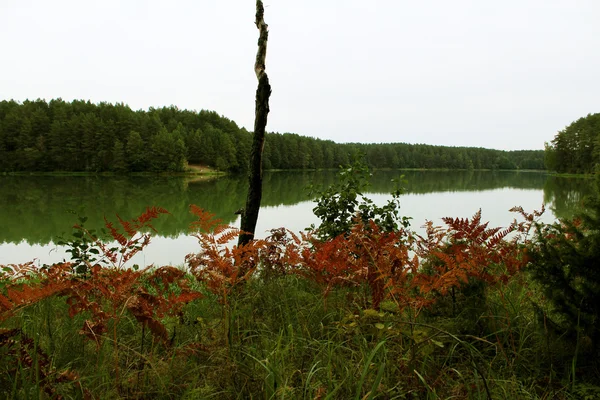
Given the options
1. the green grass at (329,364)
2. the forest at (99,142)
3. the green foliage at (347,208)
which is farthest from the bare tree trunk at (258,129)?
the forest at (99,142)

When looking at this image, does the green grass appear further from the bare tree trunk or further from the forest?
the forest

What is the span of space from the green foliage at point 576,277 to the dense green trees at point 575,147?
6524 centimetres

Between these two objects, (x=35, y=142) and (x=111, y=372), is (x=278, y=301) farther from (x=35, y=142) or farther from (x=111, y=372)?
(x=35, y=142)

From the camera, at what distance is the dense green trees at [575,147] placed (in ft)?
182

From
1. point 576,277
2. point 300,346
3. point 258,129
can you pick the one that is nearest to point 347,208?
point 258,129

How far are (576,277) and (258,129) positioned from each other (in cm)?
310

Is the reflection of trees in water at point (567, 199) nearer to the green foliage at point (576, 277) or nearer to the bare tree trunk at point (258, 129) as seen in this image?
the green foliage at point (576, 277)

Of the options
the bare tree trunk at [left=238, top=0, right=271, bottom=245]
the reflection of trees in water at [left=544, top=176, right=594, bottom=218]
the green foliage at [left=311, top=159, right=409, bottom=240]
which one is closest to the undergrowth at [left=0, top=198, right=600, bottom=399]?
the reflection of trees in water at [left=544, top=176, right=594, bottom=218]

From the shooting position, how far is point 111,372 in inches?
65.9

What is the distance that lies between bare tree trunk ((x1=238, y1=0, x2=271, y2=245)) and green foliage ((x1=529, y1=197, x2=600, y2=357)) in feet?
9.21

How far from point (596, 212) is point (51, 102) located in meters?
78.7

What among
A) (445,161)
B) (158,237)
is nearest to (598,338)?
(158,237)

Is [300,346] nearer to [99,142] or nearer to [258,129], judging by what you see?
[258,129]

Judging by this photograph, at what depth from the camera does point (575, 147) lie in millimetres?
59781
